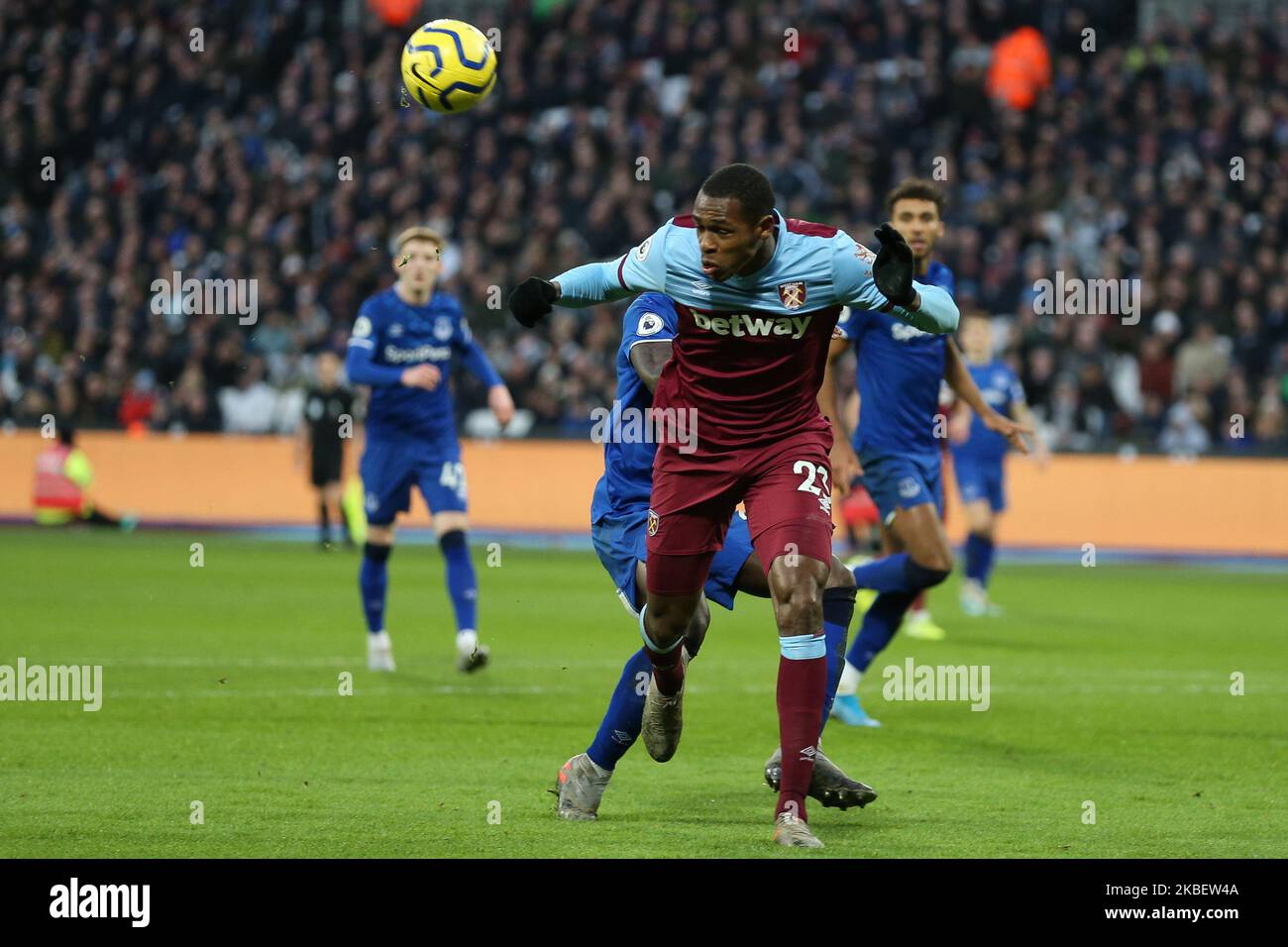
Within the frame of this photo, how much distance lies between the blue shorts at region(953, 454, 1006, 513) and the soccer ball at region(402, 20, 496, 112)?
28.2 feet


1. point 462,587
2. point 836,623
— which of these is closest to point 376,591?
point 462,587

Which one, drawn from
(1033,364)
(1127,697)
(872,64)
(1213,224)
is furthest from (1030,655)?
(872,64)

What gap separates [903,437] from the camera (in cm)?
985

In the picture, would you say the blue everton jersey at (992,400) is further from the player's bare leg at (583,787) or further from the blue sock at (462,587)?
the player's bare leg at (583,787)

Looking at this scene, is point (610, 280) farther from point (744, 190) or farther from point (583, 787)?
point (583, 787)

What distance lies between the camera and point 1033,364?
22.5 m

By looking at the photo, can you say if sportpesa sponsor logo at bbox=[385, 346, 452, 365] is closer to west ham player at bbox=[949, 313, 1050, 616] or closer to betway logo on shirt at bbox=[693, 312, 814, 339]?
west ham player at bbox=[949, 313, 1050, 616]

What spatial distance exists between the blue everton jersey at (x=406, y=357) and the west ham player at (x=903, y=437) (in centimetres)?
328

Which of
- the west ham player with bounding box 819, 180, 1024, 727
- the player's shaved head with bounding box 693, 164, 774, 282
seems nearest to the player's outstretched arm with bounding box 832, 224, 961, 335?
the player's shaved head with bounding box 693, 164, 774, 282

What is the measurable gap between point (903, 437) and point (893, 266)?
3.62 metres

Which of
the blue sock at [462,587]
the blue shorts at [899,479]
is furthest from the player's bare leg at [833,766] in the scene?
the blue sock at [462,587]

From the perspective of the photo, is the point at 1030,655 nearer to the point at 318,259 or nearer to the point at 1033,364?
the point at 1033,364
